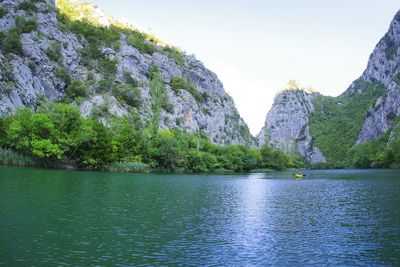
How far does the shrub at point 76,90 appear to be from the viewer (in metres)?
107

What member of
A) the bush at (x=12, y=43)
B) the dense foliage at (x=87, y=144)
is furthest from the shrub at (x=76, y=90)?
the dense foliage at (x=87, y=144)

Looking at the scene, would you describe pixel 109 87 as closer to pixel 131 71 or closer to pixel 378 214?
pixel 131 71

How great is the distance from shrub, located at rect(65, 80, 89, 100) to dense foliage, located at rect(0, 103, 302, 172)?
1884 centimetres

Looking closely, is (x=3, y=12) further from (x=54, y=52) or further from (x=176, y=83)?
(x=176, y=83)

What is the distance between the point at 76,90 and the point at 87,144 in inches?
1650

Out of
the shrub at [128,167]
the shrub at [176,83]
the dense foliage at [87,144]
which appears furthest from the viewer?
the shrub at [176,83]

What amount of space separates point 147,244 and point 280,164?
164 metres

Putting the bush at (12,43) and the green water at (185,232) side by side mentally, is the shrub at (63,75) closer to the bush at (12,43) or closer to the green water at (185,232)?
the bush at (12,43)

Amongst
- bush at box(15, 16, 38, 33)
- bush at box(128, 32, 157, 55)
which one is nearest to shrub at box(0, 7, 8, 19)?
bush at box(15, 16, 38, 33)

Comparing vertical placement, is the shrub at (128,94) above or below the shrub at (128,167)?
above

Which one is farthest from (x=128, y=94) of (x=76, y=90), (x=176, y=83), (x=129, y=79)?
(x=176, y=83)

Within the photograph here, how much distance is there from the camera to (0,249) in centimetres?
1320

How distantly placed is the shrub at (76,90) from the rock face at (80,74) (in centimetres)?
217

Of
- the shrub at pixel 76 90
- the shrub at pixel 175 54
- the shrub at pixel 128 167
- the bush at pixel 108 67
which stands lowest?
the shrub at pixel 128 167
